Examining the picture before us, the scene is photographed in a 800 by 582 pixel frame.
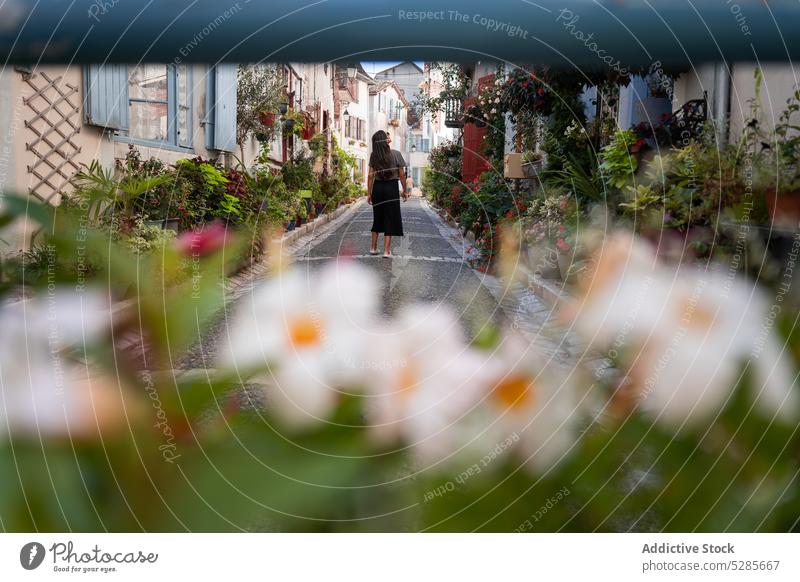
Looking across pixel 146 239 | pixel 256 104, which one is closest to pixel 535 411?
pixel 146 239

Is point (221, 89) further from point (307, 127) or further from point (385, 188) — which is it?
point (307, 127)

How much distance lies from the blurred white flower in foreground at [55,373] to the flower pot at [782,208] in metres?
0.21

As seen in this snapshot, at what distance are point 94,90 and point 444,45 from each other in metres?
0.12

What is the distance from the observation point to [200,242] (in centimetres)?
18

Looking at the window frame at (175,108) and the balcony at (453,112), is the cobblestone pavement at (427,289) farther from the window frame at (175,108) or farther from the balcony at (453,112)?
the balcony at (453,112)

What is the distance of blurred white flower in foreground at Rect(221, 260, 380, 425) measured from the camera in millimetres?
151

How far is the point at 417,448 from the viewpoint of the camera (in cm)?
15

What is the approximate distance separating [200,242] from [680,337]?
4.2 inches

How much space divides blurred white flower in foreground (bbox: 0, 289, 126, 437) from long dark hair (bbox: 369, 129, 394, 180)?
0.20 metres

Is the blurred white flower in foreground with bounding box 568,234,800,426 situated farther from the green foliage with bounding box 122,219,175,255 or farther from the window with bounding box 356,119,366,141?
the window with bounding box 356,119,366,141

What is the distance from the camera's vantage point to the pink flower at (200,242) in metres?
0.18

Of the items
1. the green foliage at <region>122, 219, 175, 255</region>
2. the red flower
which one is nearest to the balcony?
the red flower

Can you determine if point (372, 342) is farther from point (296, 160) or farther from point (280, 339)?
point (296, 160)

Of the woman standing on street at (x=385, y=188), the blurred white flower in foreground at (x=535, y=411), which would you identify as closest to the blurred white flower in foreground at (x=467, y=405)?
the blurred white flower in foreground at (x=535, y=411)
